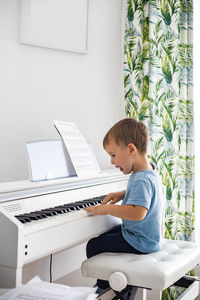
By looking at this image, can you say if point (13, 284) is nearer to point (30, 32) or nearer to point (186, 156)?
point (30, 32)

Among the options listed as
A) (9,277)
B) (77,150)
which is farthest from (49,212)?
(77,150)

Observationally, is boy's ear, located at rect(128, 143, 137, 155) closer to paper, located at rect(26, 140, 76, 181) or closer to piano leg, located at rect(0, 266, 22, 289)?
paper, located at rect(26, 140, 76, 181)

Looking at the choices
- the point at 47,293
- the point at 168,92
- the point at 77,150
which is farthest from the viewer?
the point at 168,92

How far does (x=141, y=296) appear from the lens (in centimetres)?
209

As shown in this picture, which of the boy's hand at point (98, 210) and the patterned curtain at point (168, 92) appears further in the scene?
the patterned curtain at point (168, 92)

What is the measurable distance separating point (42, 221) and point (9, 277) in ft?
0.77

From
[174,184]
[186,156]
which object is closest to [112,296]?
[174,184]

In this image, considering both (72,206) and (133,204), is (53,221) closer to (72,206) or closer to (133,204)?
(72,206)

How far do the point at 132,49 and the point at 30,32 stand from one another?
85 cm

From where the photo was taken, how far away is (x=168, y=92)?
266 centimetres

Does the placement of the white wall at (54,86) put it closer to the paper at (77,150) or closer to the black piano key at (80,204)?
the paper at (77,150)

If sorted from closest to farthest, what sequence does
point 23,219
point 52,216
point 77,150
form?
1. point 23,219
2. point 52,216
3. point 77,150

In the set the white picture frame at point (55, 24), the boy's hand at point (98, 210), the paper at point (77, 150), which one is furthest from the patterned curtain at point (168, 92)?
the boy's hand at point (98, 210)

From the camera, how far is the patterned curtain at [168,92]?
8.64 ft
